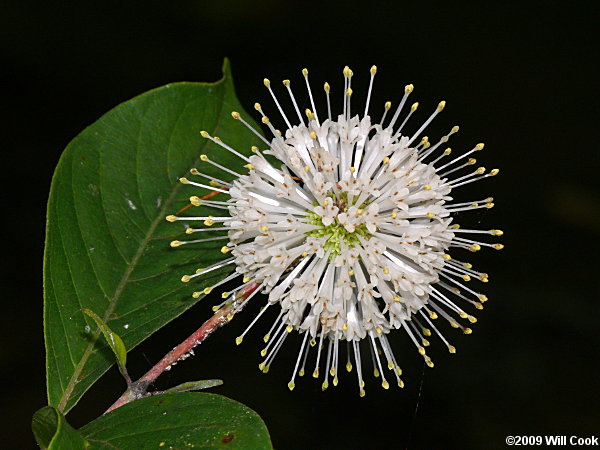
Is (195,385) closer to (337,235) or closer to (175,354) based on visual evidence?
(175,354)

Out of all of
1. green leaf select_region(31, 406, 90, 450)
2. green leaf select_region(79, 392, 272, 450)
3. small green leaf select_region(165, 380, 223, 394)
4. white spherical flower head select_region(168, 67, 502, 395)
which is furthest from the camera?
white spherical flower head select_region(168, 67, 502, 395)

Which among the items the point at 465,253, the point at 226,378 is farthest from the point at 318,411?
the point at 465,253

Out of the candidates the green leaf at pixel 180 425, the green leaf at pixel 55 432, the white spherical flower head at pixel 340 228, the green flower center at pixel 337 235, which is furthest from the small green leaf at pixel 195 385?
the green flower center at pixel 337 235

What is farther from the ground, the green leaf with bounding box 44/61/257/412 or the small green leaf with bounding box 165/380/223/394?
the green leaf with bounding box 44/61/257/412

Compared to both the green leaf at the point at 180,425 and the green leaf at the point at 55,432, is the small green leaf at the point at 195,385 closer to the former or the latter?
the green leaf at the point at 180,425

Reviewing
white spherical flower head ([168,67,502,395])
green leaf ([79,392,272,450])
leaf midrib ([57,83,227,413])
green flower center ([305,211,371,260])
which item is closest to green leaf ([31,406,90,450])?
green leaf ([79,392,272,450])

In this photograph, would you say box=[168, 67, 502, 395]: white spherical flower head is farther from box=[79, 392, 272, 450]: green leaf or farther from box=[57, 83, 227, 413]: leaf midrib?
box=[79, 392, 272, 450]: green leaf
